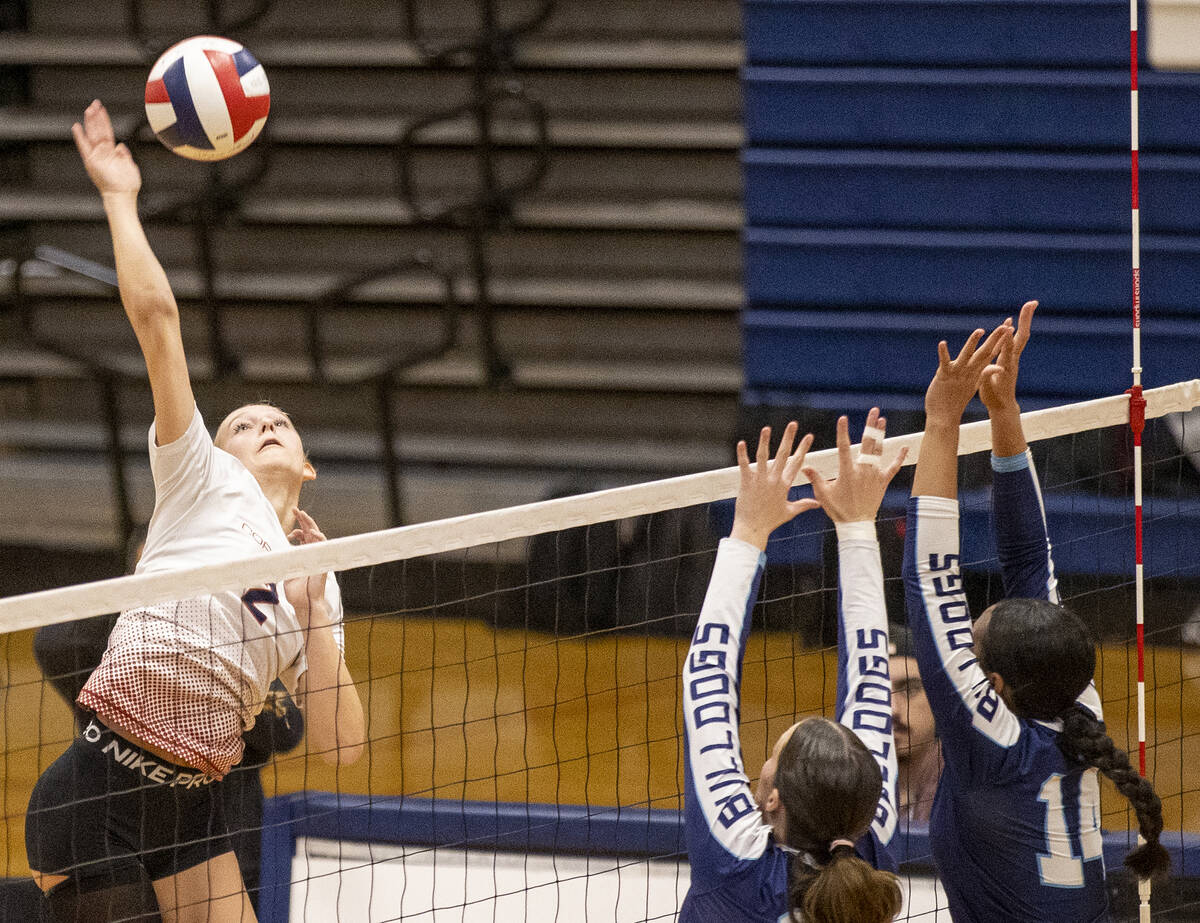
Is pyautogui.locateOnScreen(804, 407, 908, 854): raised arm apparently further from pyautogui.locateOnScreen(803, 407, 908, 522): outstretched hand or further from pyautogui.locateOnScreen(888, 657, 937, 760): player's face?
pyautogui.locateOnScreen(888, 657, 937, 760): player's face

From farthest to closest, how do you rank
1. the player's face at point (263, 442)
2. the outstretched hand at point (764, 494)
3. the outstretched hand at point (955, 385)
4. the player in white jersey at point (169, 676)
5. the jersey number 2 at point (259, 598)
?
1. the player's face at point (263, 442)
2. the jersey number 2 at point (259, 598)
3. the player in white jersey at point (169, 676)
4. the outstretched hand at point (955, 385)
5. the outstretched hand at point (764, 494)

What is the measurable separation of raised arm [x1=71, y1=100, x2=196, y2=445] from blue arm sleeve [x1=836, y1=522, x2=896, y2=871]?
4.15 feet

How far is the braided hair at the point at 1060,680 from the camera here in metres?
2.37

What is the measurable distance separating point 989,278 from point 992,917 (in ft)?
15.0

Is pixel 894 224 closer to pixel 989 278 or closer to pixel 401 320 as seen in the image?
pixel 989 278

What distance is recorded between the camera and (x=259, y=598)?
2990 mm

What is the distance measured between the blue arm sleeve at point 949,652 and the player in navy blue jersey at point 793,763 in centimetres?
18

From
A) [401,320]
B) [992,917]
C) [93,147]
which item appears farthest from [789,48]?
[992,917]

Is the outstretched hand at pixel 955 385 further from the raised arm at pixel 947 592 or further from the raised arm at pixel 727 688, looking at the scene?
the raised arm at pixel 727 688

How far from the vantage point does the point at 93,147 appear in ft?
9.13

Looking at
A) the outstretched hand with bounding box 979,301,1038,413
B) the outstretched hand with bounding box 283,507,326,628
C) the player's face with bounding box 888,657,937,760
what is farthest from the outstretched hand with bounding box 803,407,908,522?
the player's face with bounding box 888,657,937,760

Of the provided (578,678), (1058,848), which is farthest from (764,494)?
(578,678)

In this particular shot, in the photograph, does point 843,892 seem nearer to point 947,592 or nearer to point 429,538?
point 947,592

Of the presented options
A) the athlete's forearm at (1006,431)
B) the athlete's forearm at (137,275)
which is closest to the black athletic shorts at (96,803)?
the athlete's forearm at (137,275)
